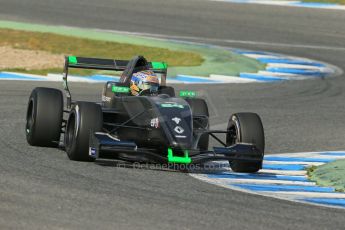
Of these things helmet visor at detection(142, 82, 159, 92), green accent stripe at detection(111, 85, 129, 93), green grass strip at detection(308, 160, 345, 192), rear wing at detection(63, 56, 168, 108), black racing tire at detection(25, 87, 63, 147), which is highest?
rear wing at detection(63, 56, 168, 108)

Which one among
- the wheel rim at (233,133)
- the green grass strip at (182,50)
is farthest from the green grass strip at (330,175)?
the green grass strip at (182,50)

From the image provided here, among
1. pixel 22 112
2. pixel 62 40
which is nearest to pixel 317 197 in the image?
pixel 22 112

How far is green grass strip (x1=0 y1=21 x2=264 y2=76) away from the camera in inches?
829

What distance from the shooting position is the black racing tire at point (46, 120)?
12.0 metres

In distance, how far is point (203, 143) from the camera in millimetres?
12305

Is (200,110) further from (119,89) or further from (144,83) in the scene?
(119,89)

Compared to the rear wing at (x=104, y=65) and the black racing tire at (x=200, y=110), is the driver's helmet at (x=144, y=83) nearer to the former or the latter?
the rear wing at (x=104, y=65)

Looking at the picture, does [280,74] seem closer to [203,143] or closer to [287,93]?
[287,93]

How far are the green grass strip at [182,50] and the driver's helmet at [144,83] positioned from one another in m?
7.75

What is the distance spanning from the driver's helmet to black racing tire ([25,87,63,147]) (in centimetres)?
85

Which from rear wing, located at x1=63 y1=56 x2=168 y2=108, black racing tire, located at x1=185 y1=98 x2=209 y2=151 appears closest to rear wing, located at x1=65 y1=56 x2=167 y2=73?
rear wing, located at x1=63 y1=56 x2=168 y2=108

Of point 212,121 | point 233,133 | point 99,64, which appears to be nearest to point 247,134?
point 233,133

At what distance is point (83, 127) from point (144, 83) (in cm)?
125

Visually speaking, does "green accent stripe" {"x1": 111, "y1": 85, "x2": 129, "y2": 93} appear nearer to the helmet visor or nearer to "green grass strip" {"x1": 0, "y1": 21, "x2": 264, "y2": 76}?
the helmet visor
